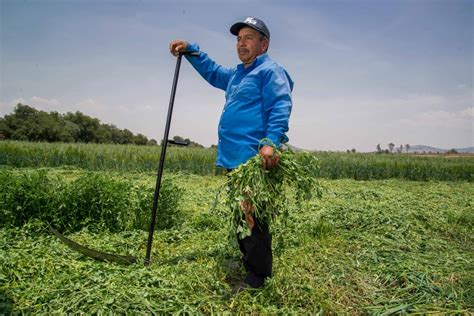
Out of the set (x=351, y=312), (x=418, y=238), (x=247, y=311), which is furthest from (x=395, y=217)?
(x=247, y=311)

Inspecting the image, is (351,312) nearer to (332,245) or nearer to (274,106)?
(332,245)

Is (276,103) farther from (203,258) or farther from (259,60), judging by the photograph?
(203,258)

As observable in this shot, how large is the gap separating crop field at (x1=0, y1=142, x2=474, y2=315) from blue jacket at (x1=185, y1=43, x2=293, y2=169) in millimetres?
358

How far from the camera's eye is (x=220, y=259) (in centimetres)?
350

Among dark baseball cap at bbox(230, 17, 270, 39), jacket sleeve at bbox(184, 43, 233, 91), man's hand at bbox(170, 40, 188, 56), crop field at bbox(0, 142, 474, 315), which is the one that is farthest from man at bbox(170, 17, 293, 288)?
man's hand at bbox(170, 40, 188, 56)

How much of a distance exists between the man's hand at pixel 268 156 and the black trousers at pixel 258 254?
1.56 feet

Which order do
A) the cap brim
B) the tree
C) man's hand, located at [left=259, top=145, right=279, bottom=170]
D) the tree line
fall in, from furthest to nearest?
the tree → the tree line → the cap brim → man's hand, located at [left=259, top=145, right=279, bottom=170]

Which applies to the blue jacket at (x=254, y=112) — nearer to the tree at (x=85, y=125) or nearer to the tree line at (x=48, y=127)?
the tree line at (x=48, y=127)

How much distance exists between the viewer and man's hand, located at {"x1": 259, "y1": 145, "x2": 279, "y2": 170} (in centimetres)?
256

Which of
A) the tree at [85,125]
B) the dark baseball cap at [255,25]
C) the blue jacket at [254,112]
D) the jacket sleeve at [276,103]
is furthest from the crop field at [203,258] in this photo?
the tree at [85,125]

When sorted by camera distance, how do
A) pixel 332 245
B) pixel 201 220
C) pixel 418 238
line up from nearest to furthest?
pixel 332 245 → pixel 418 238 → pixel 201 220

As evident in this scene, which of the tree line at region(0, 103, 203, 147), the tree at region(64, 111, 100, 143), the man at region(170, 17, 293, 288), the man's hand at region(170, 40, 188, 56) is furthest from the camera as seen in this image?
the tree at region(64, 111, 100, 143)

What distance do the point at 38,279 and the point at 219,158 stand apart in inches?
68.3

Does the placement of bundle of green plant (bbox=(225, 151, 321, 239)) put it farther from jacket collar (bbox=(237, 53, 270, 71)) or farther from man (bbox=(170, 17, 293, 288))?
jacket collar (bbox=(237, 53, 270, 71))
